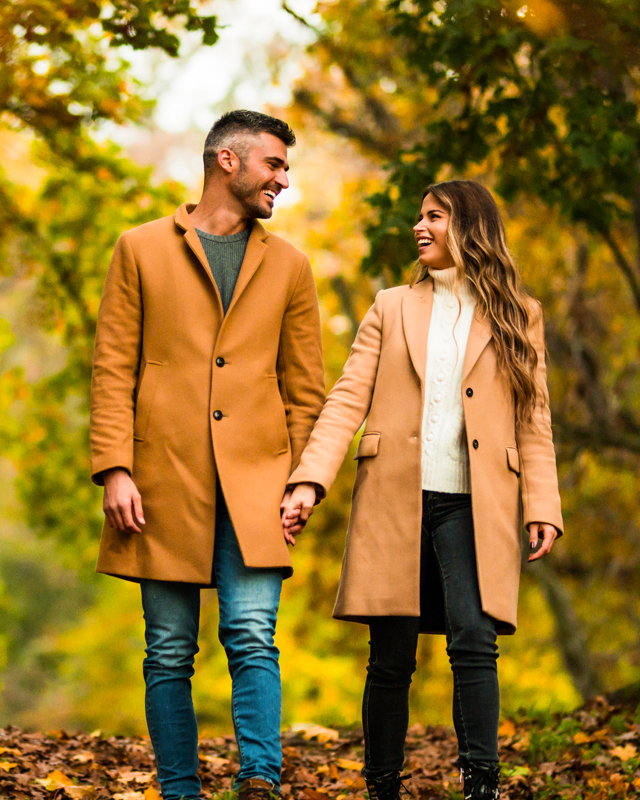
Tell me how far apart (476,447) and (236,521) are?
0.91 m

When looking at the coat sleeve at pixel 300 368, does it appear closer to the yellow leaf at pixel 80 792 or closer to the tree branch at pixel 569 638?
the yellow leaf at pixel 80 792

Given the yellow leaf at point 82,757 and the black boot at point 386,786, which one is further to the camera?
the yellow leaf at point 82,757

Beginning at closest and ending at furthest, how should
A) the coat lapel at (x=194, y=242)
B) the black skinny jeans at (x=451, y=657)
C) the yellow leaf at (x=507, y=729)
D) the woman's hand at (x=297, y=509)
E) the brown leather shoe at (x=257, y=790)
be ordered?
the brown leather shoe at (x=257, y=790), the black skinny jeans at (x=451, y=657), the woman's hand at (x=297, y=509), the coat lapel at (x=194, y=242), the yellow leaf at (x=507, y=729)

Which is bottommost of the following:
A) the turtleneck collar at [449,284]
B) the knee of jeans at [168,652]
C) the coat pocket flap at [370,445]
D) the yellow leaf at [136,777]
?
the yellow leaf at [136,777]

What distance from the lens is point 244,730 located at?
3.55 metres

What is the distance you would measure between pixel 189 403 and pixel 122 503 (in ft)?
1.45

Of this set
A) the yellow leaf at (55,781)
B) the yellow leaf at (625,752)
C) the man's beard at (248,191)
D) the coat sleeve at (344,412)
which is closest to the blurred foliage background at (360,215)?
the yellow leaf at (625,752)

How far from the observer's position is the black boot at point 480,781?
11.4 ft

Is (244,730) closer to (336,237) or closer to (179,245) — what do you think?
(179,245)

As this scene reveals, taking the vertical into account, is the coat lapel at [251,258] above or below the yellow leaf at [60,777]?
above

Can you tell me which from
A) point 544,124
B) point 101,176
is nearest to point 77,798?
point 544,124

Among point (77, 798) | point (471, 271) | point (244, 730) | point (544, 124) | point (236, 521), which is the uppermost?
point (544, 124)

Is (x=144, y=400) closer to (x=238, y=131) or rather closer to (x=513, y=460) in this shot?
(x=238, y=131)

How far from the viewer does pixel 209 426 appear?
378 cm
